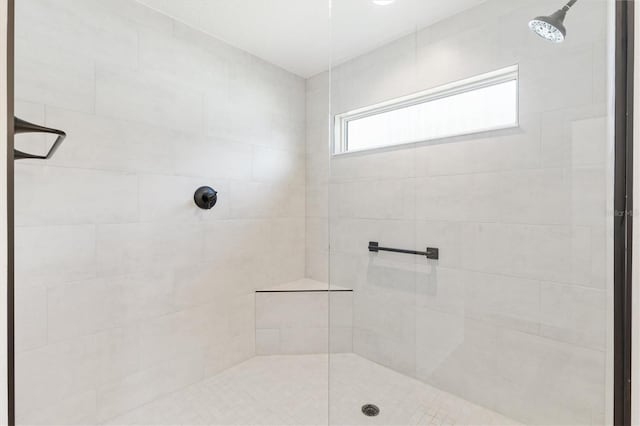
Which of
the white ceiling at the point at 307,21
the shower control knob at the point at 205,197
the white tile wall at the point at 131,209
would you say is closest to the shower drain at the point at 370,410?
the white tile wall at the point at 131,209

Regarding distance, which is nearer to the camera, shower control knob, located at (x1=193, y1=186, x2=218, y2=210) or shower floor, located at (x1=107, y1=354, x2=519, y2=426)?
shower floor, located at (x1=107, y1=354, x2=519, y2=426)

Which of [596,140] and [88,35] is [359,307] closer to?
[596,140]

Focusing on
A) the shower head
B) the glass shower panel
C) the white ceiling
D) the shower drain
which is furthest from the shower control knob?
the shower head

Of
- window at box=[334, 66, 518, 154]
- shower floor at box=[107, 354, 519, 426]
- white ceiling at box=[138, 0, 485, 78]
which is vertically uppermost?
white ceiling at box=[138, 0, 485, 78]

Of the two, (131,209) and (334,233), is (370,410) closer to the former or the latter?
(334,233)

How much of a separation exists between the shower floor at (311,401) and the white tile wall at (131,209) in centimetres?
13

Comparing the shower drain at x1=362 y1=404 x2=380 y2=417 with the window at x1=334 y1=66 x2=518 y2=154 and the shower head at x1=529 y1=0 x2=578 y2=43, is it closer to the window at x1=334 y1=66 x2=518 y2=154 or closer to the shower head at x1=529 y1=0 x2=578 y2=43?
the window at x1=334 y1=66 x2=518 y2=154

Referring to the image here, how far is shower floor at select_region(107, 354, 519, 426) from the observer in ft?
4.56

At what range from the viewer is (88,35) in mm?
1498

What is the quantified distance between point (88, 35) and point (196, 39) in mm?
580

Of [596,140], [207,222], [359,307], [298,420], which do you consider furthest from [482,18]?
[298,420]

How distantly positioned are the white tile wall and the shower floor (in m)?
0.13

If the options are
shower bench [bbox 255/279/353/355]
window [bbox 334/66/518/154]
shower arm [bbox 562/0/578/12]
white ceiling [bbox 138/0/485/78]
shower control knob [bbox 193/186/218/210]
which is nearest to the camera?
shower arm [bbox 562/0/578/12]

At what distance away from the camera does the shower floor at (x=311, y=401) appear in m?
1.39
